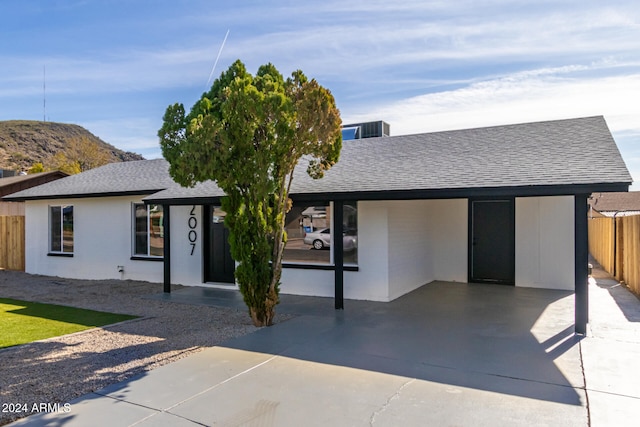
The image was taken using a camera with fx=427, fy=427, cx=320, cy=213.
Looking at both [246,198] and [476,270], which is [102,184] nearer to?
[246,198]

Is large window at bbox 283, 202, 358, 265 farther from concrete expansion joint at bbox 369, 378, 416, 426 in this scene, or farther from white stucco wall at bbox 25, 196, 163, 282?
concrete expansion joint at bbox 369, 378, 416, 426

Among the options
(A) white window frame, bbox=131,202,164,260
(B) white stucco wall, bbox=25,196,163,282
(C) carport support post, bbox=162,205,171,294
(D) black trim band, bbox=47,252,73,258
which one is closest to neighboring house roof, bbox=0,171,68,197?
A: (B) white stucco wall, bbox=25,196,163,282

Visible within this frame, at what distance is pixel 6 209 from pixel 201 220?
60.7 ft

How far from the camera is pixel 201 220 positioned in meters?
11.0

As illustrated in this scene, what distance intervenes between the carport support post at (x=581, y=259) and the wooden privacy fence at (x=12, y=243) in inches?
650

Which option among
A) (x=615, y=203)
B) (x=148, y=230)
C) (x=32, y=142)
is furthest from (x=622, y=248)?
(x=32, y=142)

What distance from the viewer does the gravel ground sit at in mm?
4516

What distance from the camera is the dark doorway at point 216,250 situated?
10.9m

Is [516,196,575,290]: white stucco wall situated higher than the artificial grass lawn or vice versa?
[516,196,575,290]: white stucco wall

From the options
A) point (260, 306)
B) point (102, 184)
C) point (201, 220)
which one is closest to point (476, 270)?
point (260, 306)

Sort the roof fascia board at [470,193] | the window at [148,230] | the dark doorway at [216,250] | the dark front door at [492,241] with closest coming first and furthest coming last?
the roof fascia board at [470,193], the dark front door at [492,241], the dark doorway at [216,250], the window at [148,230]

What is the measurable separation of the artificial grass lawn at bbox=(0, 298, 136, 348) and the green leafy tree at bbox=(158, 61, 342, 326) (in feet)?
9.19

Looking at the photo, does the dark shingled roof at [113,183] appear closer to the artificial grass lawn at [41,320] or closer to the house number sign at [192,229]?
the house number sign at [192,229]

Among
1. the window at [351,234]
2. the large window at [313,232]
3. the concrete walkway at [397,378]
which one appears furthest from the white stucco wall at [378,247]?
the concrete walkway at [397,378]
